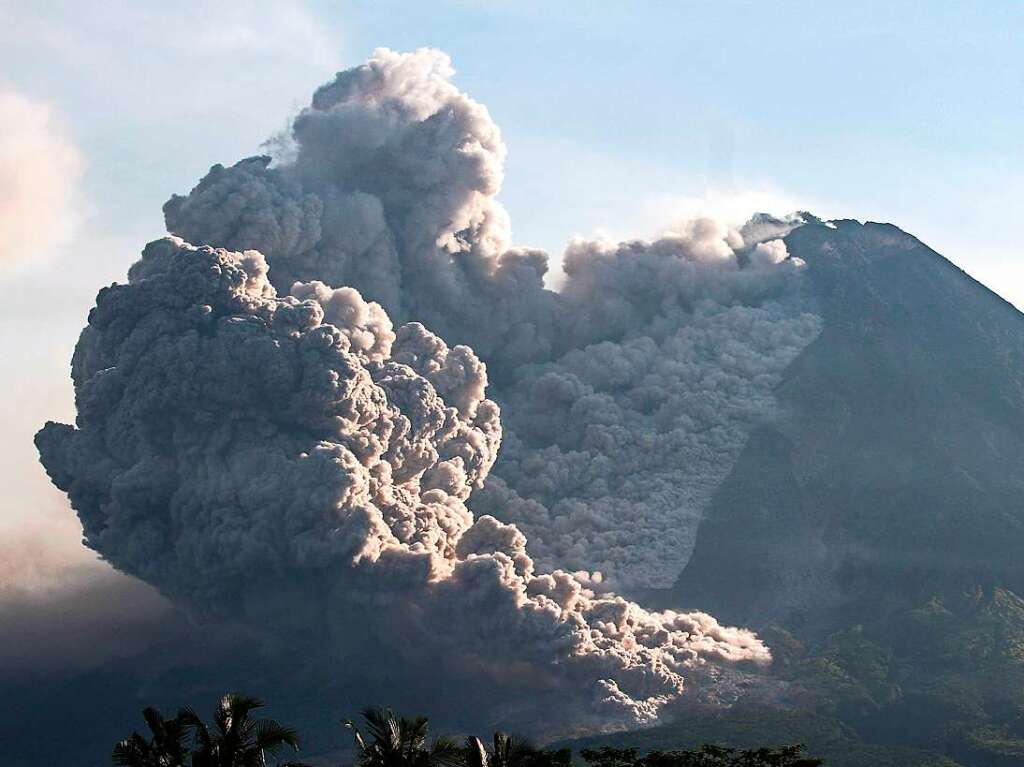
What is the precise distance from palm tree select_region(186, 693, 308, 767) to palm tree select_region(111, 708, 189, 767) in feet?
0.76

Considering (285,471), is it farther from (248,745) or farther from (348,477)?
(248,745)

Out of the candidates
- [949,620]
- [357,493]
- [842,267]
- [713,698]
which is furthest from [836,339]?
[357,493]

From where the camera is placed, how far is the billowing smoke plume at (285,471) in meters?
74.1

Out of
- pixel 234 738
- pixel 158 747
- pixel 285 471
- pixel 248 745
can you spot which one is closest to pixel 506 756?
pixel 248 745

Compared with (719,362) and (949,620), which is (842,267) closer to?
(719,362)

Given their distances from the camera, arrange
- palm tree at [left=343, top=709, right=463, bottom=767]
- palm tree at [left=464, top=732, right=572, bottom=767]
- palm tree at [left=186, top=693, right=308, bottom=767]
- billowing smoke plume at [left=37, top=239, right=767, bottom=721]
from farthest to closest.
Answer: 1. billowing smoke plume at [left=37, top=239, right=767, bottom=721]
2. palm tree at [left=343, top=709, right=463, bottom=767]
3. palm tree at [left=464, top=732, right=572, bottom=767]
4. palm tree at [left=186, top=693, right=308, bottom=767]

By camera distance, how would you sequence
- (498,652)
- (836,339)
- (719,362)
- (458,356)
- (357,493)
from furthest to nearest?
1. (836,339)
2. (719,362)
3. (458,356)
4. (498,652)
5. (357,493)

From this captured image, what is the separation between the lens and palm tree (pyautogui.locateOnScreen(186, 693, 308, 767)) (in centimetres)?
2938

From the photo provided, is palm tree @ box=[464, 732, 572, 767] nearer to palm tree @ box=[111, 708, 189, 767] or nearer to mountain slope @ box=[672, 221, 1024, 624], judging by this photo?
palm tree @ box=[111, 708, 189, 767]

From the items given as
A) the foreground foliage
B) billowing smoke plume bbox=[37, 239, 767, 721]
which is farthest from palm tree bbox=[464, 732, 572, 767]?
billowing smoke plume bbox=[37, 239, 767, 721]

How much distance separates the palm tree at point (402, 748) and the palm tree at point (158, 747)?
10.7 feet

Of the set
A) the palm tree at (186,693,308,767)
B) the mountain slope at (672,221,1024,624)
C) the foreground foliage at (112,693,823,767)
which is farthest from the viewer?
the mountain slope at (672,221,1024,624)

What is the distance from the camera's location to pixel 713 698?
8969 centimetres

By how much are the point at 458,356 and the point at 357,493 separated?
13.8m
